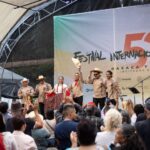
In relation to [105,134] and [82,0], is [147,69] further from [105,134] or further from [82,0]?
[105,134]

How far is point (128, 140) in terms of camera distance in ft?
11.7

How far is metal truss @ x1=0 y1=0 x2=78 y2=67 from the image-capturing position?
15.7 metres

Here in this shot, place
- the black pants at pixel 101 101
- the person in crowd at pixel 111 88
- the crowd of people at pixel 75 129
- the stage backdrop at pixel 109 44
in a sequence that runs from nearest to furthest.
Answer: the crowd of people at pixel 75 129
the person in crowd at pixel 111 88
the black pants at pixel 101 101
the stage backdrop at pixel 109 44

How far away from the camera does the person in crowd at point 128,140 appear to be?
3.47 m

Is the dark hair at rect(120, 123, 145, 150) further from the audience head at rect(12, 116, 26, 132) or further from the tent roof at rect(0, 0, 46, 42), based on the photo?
the tent roof at rect(0, 0, 46, 42)

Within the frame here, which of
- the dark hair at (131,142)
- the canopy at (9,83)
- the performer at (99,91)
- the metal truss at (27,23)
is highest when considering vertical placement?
the metal truss at (27,23)

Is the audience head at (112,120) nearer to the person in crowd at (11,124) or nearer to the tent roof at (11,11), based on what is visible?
the person in crowd at (11,124)

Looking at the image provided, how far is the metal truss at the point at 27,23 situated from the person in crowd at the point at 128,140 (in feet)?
38.8

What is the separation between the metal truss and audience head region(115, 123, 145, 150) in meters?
11.8

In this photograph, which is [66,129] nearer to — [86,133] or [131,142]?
[131,142]

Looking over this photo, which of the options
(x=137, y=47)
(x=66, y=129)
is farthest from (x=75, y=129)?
(x=137, y=47)

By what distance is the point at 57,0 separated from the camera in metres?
15.7

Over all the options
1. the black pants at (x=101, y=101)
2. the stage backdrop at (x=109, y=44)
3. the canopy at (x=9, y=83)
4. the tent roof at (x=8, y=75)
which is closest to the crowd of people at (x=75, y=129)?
the black pants at (x=101, y=101)

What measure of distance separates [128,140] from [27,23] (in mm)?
12959
